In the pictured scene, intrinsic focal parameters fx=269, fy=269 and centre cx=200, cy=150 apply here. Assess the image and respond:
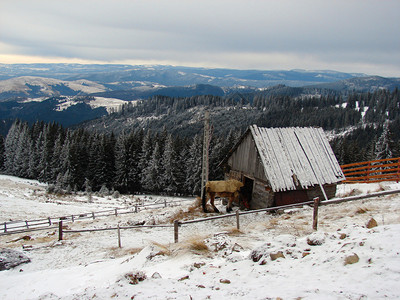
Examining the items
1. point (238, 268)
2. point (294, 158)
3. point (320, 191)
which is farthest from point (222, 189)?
point (238, 268)

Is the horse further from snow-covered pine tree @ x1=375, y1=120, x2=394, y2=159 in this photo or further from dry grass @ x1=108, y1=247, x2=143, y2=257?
snow-covered pine tree @ x1=375, y1=120, x2=394, y2=159

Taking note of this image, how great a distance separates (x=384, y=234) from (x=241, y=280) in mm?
3544

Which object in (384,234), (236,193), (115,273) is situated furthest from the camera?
(236,193)

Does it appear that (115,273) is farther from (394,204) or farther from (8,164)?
(8,164)

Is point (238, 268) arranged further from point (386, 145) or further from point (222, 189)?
point (386, 145)

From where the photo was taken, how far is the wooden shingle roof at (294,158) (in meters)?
15.8

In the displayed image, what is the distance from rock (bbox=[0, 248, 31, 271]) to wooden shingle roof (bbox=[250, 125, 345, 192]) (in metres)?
11.9

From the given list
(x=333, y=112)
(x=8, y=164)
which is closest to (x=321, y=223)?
(x=8, y=164)

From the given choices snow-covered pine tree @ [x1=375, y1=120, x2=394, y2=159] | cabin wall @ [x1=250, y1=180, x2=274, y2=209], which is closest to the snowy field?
cabin wall @ [x1=250, y1=180, x2=274, y2=209]

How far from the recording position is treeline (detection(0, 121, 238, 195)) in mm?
50594

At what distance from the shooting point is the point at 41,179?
59.0 m

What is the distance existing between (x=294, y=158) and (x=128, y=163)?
141 feet

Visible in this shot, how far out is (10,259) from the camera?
30.5 feet

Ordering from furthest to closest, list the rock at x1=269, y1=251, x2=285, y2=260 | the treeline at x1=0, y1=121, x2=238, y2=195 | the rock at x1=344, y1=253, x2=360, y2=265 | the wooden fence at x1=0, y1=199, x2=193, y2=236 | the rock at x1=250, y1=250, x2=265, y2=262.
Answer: the treeline at x1=0, y1=121, x2=238, y2=195 → the wooden fence at x1=0, y1=199, x2=193, y2=236 → the rock at x1=250, y1=250, x2=265, y2=262 → the rock at x1=269, y1=251, x2=285, y2=260 → the rock at x1=344, y1=253, x2=360, y2=265
